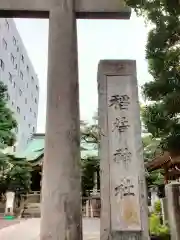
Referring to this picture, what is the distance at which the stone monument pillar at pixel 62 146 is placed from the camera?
4.38 m

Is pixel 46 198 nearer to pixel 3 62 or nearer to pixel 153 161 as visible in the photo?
pixel 153 161

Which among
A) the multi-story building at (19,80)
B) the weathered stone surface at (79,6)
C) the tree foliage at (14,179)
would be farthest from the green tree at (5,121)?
the multi-story building at (19,80)

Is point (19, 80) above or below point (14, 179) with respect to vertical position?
above

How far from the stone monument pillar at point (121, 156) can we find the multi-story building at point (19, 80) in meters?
22.2

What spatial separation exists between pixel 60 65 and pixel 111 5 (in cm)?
161

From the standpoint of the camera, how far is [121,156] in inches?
181

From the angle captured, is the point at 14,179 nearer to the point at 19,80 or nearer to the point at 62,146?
the point at 62,146

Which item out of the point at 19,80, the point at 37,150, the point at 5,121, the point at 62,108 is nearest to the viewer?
the point at 62,108

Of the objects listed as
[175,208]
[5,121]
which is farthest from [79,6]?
[5,121]

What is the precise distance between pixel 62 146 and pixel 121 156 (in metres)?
0.91

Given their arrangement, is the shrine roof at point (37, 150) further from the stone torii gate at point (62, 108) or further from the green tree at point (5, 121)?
the stone torii gate at point (62, 108)

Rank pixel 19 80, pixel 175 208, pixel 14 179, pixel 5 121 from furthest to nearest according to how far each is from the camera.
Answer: pixel 19 80, pixel 14 179, pixel 5 121, pixel 175 208

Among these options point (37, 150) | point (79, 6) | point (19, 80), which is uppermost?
point (19, 80)

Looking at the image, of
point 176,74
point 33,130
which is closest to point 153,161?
point 176,74
